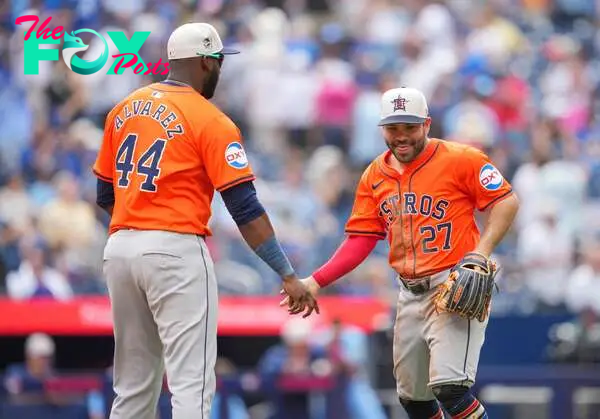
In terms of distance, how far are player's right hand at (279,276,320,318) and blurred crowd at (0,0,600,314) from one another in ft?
18.5

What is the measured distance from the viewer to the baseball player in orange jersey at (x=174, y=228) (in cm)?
659

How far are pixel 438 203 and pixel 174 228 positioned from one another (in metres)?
1.49

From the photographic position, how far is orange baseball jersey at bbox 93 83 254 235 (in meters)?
6.61

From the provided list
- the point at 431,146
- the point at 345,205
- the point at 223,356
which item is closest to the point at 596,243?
the point at 345,205

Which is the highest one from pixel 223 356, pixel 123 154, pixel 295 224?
pixel 123 154

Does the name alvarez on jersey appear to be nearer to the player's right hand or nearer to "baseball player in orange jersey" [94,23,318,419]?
"baseball player in orange jersey" [94,23,318,419]

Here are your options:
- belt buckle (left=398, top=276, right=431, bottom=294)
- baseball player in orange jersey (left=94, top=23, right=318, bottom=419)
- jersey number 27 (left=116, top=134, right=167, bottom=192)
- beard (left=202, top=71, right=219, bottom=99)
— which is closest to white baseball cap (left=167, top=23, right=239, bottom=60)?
baseball player in orange jersey (left=94, top=23, right=318, bottom=419)

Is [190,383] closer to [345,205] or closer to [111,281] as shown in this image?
[111,281]

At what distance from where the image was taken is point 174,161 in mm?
6648

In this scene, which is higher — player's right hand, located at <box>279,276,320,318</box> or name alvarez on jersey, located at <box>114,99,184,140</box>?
name alvarez on jersey, located at <box>114,99,184,140</box>

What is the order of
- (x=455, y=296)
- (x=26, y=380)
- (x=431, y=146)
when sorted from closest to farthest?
(x=455, y=296) → (x=431, y=146) → (x=26, y=380)

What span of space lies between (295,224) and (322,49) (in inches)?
157

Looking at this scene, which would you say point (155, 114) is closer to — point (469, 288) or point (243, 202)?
point (243, 202)

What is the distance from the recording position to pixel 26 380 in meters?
11.2
